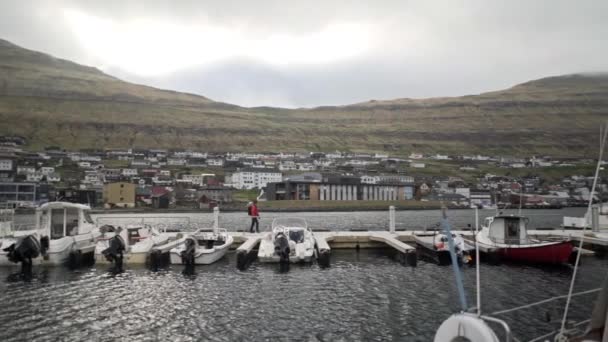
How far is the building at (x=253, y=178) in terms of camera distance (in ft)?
612

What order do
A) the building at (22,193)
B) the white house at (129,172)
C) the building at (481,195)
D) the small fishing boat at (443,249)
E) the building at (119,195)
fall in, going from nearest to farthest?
the small fishing boat at (443,249), the building at (22,193), the building at (119,195), the building at (481,195), the white house at (129,172)

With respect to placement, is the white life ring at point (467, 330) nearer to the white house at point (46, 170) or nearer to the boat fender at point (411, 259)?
the boat fender at point (411, 259)

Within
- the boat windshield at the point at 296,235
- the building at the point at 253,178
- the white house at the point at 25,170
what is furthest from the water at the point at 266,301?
the white house at the point at 25,170

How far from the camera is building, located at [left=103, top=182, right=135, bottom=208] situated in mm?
133000

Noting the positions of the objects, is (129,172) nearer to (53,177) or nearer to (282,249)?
(53,177)

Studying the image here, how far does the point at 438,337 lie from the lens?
6914mm

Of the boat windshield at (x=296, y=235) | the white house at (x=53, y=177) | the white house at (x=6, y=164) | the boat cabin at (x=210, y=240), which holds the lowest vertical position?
the boat cabin at (x=210, y=240)

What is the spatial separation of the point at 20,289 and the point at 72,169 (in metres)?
183

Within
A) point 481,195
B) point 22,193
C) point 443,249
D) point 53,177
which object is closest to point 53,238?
point 443,249

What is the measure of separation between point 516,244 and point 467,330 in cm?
2224

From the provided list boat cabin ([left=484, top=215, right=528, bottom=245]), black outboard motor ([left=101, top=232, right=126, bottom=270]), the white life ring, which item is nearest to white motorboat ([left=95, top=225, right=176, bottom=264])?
black outboard motor ([left=101, top=232, right=126, bottom=270])

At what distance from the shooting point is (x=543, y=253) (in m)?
24.9

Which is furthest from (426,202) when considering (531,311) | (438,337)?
(438,337)

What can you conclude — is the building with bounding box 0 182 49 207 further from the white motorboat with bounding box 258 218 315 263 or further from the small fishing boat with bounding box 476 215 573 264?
the small fishing boat with bounding box 476 215 573 264
